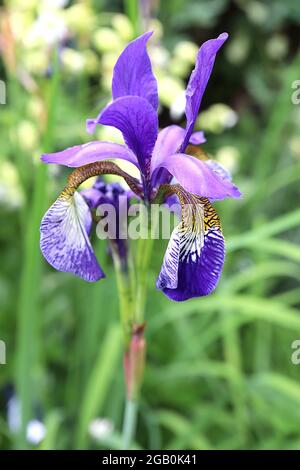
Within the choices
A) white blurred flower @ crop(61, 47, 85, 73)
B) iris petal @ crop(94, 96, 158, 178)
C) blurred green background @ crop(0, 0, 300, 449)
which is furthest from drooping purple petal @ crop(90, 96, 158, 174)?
white blurred flower @ crop(61, 47, 85, 73)

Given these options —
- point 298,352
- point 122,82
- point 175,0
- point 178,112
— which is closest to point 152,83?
point 122,82

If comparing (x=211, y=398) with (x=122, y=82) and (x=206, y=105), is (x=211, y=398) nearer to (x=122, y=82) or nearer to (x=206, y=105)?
(x=122, y=82)

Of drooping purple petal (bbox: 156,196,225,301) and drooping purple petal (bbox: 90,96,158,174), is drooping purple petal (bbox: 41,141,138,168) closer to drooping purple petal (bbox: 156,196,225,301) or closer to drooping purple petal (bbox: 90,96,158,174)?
drooping purple petal (bbox: 90,96,158,174)

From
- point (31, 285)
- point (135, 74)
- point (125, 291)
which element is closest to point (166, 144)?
point (135, 74)
